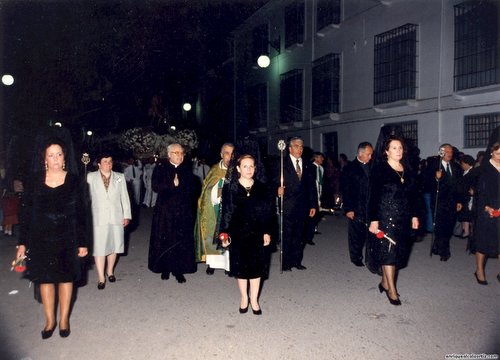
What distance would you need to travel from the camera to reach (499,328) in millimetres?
4586

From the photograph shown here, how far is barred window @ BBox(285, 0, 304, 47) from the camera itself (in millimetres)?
21656

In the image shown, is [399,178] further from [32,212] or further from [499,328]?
[32,212]

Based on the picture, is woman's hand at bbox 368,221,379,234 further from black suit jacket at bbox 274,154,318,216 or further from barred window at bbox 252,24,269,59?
barred window at bbox 252,24,269,59

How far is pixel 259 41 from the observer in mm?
26281

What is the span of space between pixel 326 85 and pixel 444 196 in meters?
12.5

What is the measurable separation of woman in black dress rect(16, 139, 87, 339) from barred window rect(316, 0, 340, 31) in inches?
663

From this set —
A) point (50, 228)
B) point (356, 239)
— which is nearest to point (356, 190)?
point (356, 239)

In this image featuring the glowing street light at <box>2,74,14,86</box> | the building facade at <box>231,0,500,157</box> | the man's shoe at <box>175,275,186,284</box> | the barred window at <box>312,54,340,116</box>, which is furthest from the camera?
the barred window at <box>312,54,340,116</box>

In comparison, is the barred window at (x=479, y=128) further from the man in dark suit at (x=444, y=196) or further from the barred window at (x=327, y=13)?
the barred window at (x=327, y=13)

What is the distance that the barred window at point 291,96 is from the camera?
22.2m

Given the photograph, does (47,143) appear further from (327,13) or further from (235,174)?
(327,13)

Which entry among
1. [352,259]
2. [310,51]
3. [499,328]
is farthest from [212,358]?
[310,51]

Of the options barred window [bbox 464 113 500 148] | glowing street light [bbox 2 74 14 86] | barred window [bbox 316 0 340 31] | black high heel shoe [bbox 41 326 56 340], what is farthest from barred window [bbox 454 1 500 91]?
glowing street light [bbox 2 74 14 86]

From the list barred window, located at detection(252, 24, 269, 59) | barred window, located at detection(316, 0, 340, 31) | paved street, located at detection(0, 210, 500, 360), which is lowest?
paved street, located at detection(0, 210, 500, 360)
